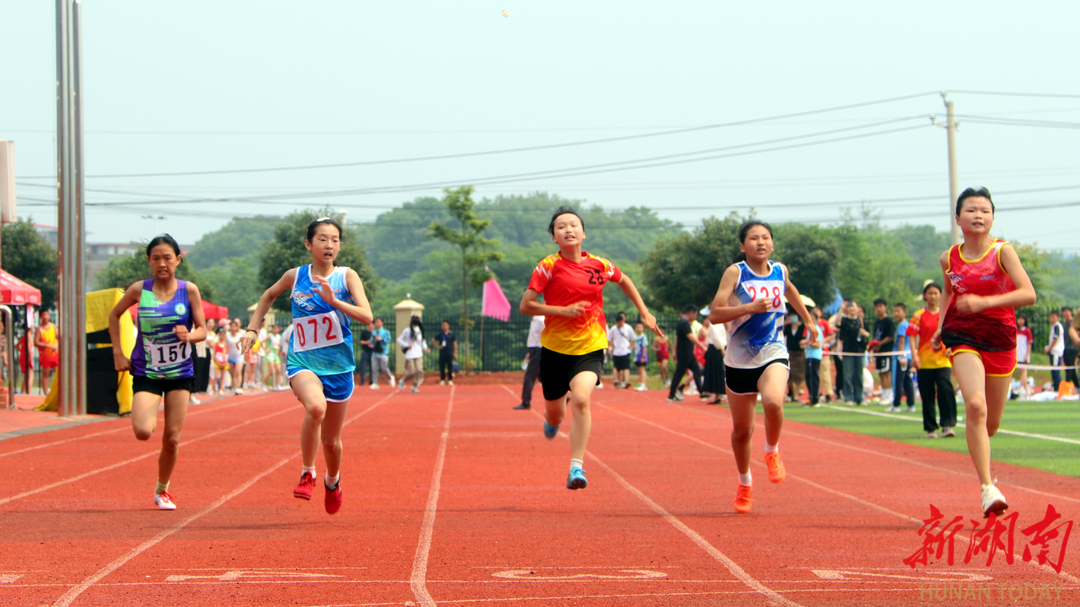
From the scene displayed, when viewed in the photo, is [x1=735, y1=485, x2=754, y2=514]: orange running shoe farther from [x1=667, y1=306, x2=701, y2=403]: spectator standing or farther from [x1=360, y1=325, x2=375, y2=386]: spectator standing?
[x1=360, y1=325, x2=375, y2=386]: spectator standing

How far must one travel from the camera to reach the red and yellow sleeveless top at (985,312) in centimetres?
607

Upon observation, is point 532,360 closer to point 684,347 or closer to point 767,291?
point 684,347

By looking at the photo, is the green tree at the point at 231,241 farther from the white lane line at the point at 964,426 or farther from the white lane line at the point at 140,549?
the white lane line at the point at 140,549

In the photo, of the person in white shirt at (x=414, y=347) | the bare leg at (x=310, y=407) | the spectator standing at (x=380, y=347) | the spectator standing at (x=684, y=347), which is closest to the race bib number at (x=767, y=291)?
the bare leg at (x=310, y=407)

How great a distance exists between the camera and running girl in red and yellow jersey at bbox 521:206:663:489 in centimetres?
695

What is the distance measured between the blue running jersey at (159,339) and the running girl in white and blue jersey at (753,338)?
359cm

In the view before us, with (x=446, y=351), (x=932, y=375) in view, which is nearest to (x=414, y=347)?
(x=446, y=351)

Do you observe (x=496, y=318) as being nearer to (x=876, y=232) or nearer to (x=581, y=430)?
(x=581, y=430)

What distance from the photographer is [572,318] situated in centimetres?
702

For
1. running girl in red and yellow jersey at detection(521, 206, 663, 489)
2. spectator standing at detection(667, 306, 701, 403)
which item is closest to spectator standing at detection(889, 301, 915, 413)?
spectator standing at detection(667, 306, 701, 403)

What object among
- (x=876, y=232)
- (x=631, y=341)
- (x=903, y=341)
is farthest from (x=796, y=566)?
(x=876, y=232)

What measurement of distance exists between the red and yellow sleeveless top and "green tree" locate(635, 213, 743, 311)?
3562 centimetres

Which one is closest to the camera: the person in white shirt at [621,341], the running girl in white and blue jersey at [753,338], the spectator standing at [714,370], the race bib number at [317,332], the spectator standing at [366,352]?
the race bib number at [317,332]

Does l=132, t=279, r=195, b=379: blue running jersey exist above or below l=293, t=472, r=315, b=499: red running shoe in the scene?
above
